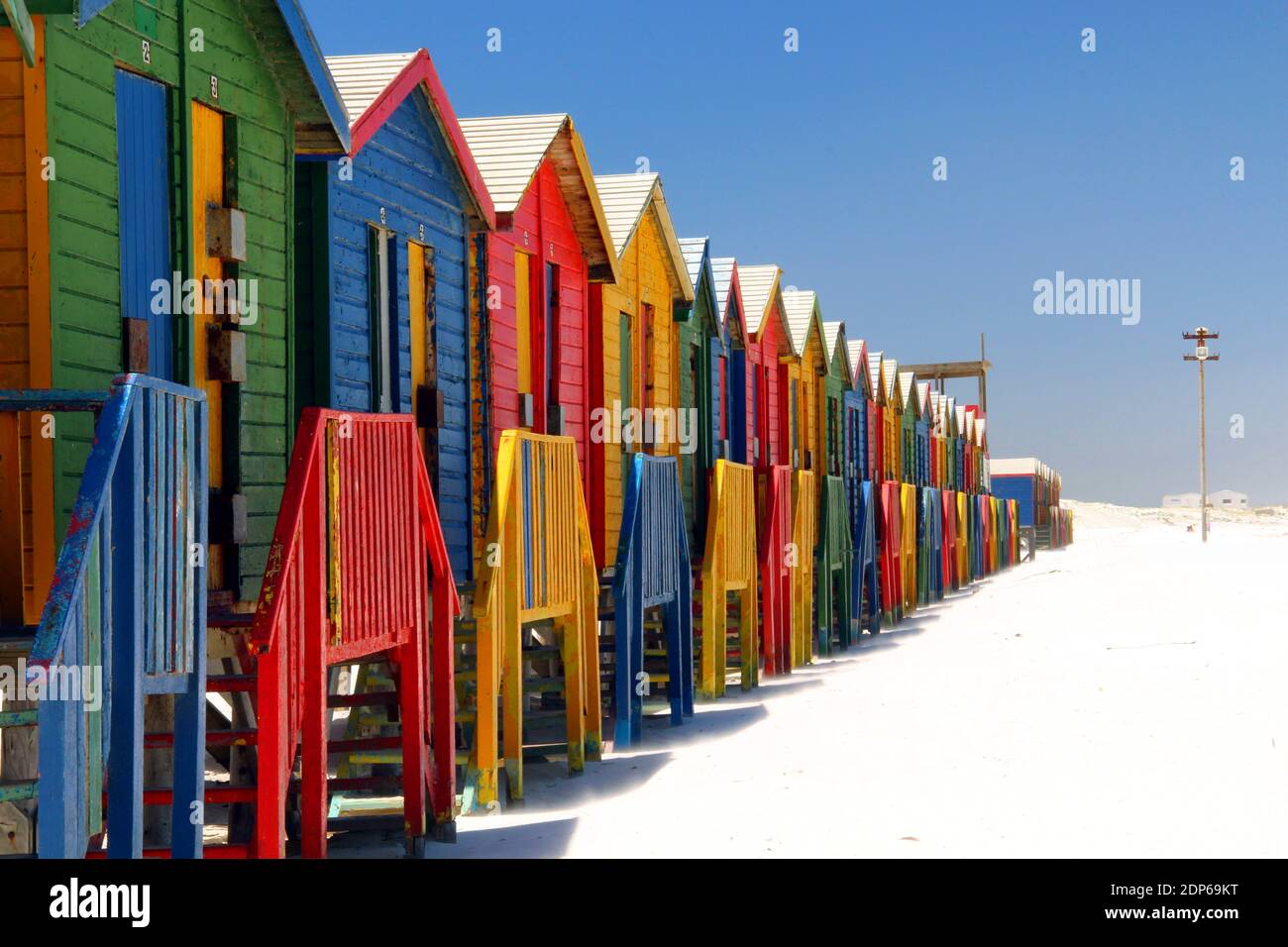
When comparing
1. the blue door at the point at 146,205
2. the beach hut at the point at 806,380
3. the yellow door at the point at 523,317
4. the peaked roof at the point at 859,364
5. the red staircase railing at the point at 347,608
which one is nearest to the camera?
the red staircase railing at the point at 347,608

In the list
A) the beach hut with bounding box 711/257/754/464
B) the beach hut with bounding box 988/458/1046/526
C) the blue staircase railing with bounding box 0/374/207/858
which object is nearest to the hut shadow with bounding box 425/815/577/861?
the blue staircase railing with bounding box 0/374/207/858

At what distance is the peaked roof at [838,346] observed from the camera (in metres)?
24.1

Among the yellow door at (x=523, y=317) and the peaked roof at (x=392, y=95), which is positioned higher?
the peaked roof at (x=392, y=95)

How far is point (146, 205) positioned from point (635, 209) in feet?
27.1

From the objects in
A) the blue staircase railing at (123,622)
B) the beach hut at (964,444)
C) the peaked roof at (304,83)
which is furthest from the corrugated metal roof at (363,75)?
the beach hut at (964,444)

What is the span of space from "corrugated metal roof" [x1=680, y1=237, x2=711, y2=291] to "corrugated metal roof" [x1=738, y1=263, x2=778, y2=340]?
2.45m

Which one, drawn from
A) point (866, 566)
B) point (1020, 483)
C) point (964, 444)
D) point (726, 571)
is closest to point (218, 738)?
point (726, 571)

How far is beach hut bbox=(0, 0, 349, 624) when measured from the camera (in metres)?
5.83

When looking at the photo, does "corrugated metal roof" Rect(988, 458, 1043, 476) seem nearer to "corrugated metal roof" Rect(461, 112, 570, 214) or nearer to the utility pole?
the utility pole

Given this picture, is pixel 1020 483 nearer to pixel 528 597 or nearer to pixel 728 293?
pixel 728 293

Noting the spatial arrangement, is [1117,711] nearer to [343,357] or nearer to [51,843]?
[343,357]

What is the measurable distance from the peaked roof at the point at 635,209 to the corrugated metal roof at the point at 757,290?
11.4 ft

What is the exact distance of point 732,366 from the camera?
18.5 m

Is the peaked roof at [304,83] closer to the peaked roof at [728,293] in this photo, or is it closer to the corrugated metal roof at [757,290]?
the peaked roof at [728,293]
